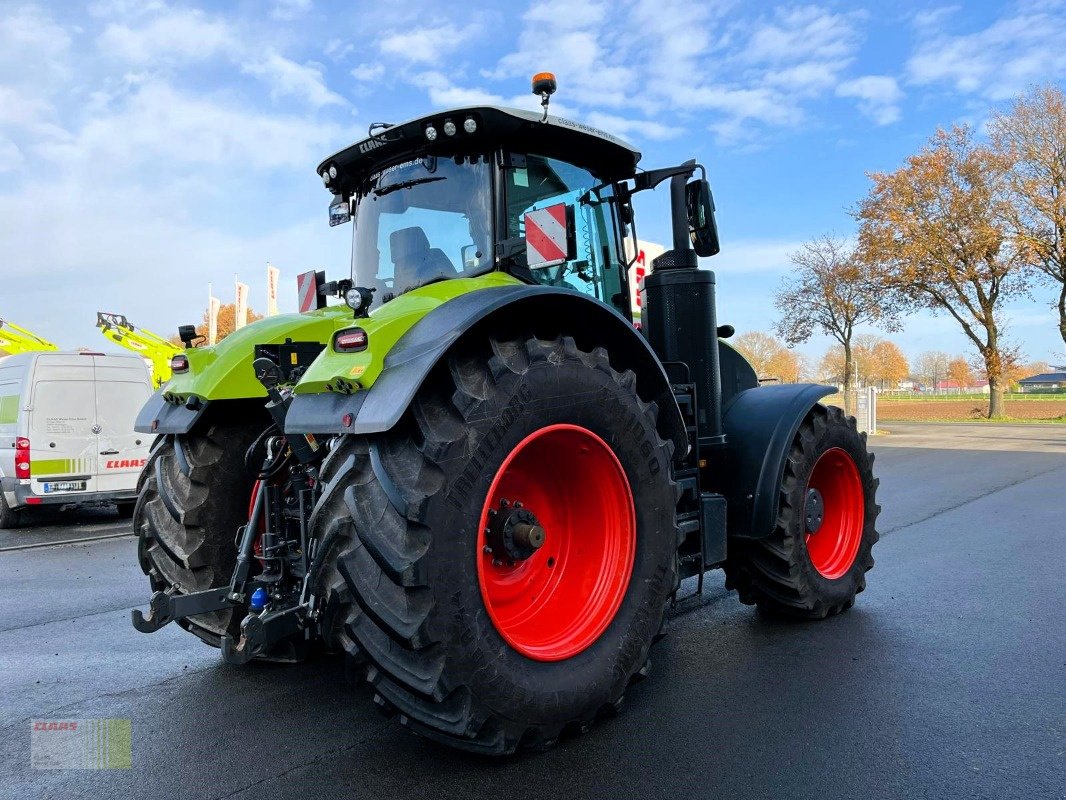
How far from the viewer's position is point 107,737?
11.0 ft

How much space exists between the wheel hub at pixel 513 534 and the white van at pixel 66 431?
9.74 m

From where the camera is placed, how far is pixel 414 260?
13.3ft

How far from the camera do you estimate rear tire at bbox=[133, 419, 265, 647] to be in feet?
12.5

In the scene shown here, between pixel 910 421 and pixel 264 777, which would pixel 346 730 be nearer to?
pixel 264 777

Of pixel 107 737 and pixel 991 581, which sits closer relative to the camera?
pixel 107 737

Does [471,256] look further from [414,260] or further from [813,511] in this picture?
[813,511]

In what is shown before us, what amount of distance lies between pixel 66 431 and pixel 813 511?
10.3m

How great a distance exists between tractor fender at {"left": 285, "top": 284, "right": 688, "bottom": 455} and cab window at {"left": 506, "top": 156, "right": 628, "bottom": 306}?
1.67 ft

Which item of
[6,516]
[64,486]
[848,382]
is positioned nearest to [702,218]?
[64,486]

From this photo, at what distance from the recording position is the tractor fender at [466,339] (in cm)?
271

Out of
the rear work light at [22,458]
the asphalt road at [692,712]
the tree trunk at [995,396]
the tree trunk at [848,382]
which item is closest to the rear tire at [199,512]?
the asphalt road at [692,712]

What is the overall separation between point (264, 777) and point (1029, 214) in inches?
1418

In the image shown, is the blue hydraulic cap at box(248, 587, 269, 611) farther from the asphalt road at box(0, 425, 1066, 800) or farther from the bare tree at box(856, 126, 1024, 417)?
the bare tree at box(856, 126, 1024, 417)

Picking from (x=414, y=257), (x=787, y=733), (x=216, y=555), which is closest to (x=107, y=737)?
(x=216, y=555)
